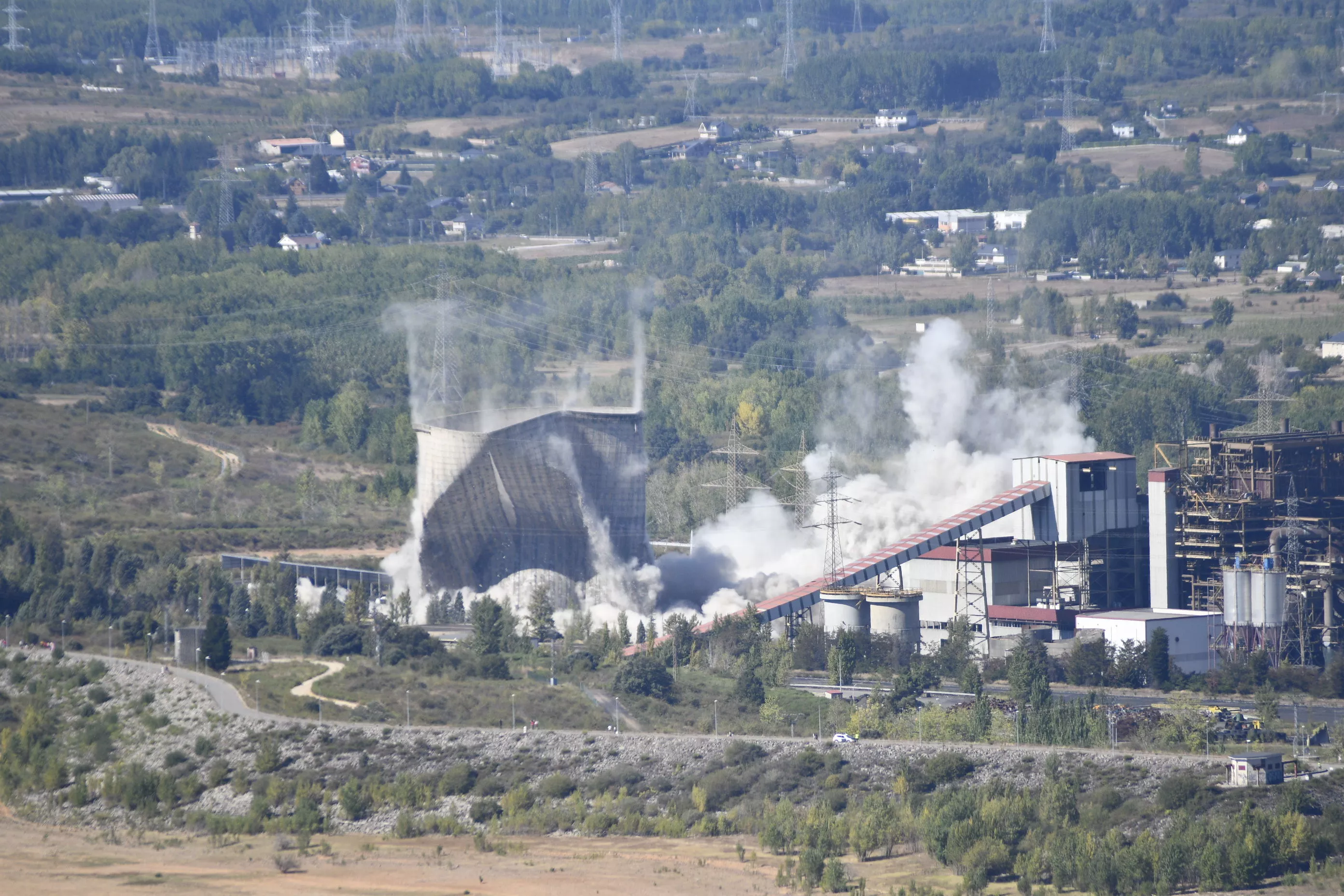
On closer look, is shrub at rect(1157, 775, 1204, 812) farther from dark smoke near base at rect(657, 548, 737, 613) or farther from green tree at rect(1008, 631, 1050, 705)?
dark smoke near base at rect(657, 548, 737, 613)

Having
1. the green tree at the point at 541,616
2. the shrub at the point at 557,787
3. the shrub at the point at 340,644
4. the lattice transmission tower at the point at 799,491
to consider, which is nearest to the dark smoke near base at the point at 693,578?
the lattice transmission tower at the point at 799,491

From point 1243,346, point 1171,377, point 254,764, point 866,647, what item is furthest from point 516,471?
point 1243,346

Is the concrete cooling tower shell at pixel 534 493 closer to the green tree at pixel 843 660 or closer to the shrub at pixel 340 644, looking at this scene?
the shrub at pixel 340 644

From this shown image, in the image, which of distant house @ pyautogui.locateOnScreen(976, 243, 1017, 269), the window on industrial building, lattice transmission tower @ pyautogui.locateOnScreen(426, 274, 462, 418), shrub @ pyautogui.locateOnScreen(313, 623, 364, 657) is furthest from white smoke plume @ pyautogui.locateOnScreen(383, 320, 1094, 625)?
distant house @ pyautogui.locateOnScreen(976, 243, 1017, 269)

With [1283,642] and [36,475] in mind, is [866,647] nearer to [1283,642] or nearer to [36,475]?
[1283,642]

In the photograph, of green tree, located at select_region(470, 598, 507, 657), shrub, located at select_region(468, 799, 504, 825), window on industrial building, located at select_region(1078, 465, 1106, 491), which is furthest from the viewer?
window on industrial building, located at select_region(1078, 465, 1106, 491)

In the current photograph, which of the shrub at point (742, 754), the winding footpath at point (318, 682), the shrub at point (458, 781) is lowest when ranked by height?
the shrub at point (458, 781)

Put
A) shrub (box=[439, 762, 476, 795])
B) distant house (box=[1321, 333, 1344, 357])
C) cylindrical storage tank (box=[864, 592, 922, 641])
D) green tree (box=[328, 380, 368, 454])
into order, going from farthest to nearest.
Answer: distant house (box=[1321, 333, 1344, 357]), green tree (box=[328, 380, 368, 454]), cylindrical storage tank (box=[864, 592, 922, 641]), shrub (box=[439, 762, 476, 795])
